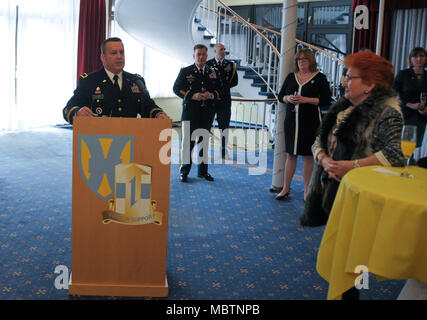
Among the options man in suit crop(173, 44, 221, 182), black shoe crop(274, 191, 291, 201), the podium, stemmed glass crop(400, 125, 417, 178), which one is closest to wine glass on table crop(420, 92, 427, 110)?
black shoe crop(274, 191, 291, 201)

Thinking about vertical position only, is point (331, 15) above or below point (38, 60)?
above

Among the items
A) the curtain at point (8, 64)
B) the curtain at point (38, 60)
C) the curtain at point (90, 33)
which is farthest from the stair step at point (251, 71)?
the curtain at point (8, 64)

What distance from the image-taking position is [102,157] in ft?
7.91

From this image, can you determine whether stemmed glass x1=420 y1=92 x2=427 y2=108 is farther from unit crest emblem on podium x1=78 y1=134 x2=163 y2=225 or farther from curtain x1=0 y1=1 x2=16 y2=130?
curtain x1=0 y1=1 x2=16 y2=130

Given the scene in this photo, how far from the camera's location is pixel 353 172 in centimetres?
213

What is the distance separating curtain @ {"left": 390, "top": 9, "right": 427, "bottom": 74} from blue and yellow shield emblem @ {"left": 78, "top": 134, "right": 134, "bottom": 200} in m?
8.00

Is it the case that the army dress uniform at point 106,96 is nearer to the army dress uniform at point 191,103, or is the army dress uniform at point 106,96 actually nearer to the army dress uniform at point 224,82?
the army dress uniform at point 191,103

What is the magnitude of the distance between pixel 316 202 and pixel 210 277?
2.76 feet

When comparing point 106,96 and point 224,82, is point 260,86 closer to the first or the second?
point 224,82

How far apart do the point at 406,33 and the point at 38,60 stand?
6844 millimetres

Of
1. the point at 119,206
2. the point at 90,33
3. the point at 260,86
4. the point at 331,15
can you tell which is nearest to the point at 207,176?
the point at 119,206

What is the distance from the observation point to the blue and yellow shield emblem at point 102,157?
7.86 ft

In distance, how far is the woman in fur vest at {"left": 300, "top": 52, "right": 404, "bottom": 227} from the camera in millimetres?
2252
